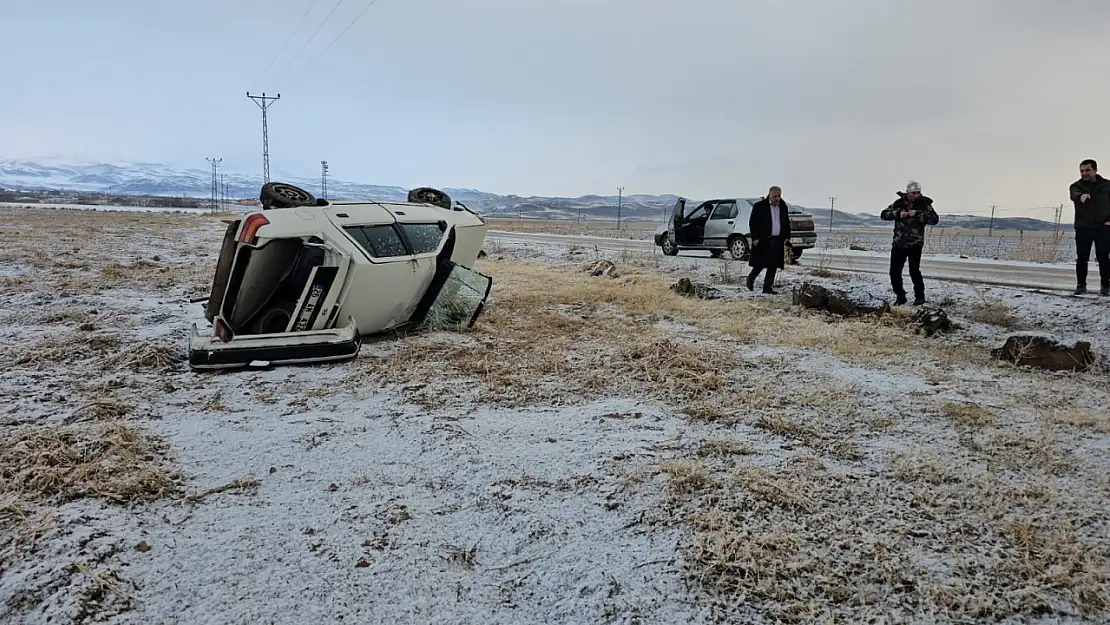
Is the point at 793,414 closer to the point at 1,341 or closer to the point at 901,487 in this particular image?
the point at 901,487

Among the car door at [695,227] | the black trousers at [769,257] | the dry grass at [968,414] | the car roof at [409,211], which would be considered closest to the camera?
the dry grass at [968,414]

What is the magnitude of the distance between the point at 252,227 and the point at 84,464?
2.74m

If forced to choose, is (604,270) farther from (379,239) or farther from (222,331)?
(222,331)

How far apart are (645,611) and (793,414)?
2.34m

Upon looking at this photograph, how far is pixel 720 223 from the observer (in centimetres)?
1580

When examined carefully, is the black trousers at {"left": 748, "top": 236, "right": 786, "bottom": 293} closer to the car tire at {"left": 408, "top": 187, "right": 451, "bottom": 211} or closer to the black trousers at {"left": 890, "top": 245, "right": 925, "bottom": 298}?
the black trousers at {"left": 890, "top": 245, "right": 925, "bottom": 298}

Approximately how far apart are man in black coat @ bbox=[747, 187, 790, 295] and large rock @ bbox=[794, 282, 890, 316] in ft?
2.92

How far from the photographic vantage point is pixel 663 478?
326 cm

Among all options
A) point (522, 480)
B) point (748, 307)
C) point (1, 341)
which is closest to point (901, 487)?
→ point (522, 480)

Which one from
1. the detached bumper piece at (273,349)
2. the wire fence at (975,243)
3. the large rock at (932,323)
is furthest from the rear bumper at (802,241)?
the detached bumper piece at (273,349)

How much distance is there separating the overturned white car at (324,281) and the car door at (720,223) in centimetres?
1008

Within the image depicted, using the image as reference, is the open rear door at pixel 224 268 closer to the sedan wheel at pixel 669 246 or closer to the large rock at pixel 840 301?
the large rock at pixel 840 301

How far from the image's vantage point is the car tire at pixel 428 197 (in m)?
8.33

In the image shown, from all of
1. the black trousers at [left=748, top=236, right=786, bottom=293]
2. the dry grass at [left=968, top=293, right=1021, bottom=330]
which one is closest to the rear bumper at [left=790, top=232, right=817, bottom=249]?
the black trousers at [left=748, top=236, right=786, bottom=293]
